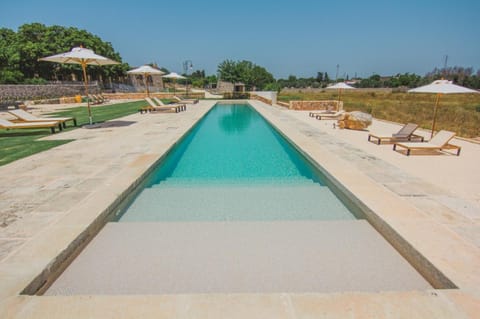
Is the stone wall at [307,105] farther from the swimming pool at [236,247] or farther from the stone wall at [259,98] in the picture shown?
the swimming pool at [236,247]

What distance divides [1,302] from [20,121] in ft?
30.9

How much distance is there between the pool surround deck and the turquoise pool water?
347 millimetres

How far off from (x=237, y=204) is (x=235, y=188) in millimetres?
585

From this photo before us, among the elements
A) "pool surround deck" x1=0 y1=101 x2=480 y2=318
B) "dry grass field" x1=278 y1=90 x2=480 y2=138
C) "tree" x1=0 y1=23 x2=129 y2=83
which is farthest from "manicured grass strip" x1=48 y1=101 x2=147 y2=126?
"tree" x1=0 y1=23 x2=129 y2=83

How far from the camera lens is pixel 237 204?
3961 millimetres

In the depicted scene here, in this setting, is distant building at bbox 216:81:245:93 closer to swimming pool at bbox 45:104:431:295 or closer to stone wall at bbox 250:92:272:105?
stone wall at bbox 250:92:272:105

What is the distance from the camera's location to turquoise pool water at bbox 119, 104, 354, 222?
373 cm

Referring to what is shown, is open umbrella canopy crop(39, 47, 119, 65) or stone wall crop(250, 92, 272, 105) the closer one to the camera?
open umbrella canopy crop(39, 47, 119, 65)

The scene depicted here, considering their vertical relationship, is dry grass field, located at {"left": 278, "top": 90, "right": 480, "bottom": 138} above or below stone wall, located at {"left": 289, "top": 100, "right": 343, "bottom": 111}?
below

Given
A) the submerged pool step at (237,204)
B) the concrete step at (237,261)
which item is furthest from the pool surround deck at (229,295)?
the submerged pool step at (237,204)

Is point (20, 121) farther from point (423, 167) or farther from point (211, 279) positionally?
point (423, 167)

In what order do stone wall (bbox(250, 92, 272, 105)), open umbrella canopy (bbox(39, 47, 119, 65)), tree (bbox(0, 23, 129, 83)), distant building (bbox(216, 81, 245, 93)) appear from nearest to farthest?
open umbrella canopy (bbox(39, 47, 119, 65)) < stone wall (bbox(250, 92, 272, 105)) < tree (bbox(0, 23, 129, 83)) < distant building (bbox(216, 81, 245, 93))

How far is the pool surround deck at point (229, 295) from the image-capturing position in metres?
1.81

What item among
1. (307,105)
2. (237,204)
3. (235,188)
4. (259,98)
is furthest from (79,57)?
(259,98)
